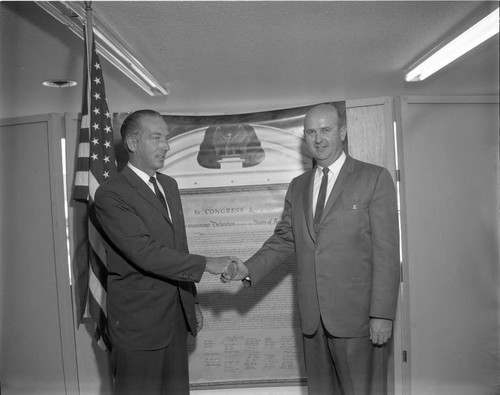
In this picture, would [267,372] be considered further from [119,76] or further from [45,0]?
[45,0]

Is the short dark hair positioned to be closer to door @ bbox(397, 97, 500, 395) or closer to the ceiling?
the ceiling

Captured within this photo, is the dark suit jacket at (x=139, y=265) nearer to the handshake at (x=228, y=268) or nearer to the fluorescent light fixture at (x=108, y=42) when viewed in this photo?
the handshake at (x=228, y=268)

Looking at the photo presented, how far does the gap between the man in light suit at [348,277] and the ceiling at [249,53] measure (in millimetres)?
408

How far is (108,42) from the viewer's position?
2.35 metres

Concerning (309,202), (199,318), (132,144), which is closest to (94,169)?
(132,144)

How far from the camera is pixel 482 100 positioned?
2.20 m

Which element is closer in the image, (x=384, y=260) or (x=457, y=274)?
(x=384, y=260)

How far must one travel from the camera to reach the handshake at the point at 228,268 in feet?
7.66

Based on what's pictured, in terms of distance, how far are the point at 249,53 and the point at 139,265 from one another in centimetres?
121

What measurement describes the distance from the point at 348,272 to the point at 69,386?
1760 millimetres

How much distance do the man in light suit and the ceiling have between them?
1.34 ft

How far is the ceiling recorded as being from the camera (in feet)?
7.02

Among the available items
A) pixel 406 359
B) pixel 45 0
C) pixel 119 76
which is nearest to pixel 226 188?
pixel 119 76

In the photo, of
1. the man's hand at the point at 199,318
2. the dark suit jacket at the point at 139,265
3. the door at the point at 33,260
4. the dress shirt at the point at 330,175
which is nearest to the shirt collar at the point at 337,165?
the dress shirt at the point at 330,175
